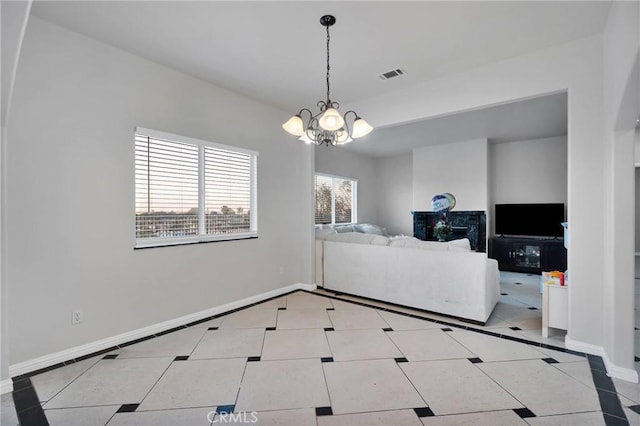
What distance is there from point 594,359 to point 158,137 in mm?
4611

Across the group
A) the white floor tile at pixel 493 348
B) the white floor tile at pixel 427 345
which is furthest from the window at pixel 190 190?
the white floor tile at pixel 493 348

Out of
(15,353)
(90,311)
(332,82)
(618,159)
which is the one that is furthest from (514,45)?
(15,353)

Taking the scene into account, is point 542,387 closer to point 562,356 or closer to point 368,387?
point 562,356

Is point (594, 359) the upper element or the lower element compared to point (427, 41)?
lower

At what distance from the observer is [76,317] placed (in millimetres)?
2736

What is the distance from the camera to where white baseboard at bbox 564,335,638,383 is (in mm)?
2359

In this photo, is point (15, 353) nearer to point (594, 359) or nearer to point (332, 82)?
point (332, 82)

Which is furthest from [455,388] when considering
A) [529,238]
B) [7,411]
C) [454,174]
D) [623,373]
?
[454,174]

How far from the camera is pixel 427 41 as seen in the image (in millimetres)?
2871

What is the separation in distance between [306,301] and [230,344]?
156 cm

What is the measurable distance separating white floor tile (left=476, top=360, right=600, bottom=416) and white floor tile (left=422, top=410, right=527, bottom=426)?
0.20m

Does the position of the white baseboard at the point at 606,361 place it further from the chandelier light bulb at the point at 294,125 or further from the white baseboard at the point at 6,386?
the white baseboard at the point at 6,386

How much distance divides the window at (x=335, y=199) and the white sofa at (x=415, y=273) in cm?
219

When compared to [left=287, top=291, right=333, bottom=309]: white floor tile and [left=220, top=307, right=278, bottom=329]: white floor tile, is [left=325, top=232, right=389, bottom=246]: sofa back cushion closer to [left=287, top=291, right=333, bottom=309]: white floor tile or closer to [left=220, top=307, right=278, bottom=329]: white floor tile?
→ [left=287, top=291, right=333, bottom=309]: white floor tile
